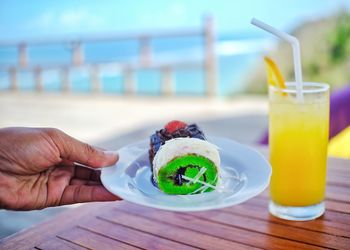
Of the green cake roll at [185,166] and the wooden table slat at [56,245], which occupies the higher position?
the green cake roll at [185,166]

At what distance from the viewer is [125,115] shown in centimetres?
511

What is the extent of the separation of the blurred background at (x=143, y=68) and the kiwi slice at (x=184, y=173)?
3308mm

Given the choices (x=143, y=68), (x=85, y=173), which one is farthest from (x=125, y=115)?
(x=85, y=173)

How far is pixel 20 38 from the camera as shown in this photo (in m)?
6.77

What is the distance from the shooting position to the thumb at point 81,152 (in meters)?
0.99

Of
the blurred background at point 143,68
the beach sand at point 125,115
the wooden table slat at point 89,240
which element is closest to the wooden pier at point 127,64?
the blurred background at point 143,68

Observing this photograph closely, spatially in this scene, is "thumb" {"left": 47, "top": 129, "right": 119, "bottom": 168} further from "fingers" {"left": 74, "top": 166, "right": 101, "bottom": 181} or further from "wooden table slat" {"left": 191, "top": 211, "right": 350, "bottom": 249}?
"wooden table slat" {"left": 191, "top": 211, "right": 350, "bottom": 249}

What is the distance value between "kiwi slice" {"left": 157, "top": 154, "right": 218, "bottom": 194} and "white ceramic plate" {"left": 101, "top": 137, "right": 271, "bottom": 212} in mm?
23

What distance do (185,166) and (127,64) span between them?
566 cm

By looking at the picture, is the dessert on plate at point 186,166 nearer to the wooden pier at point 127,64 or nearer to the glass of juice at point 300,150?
the glass of juice at point 300,150

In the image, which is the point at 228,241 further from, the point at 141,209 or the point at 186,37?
the point at 186,37

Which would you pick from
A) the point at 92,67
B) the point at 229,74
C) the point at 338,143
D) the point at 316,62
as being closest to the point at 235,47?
the point at 229,74

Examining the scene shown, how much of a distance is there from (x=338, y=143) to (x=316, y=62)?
4.79 meters

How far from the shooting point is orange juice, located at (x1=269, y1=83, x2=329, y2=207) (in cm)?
96
